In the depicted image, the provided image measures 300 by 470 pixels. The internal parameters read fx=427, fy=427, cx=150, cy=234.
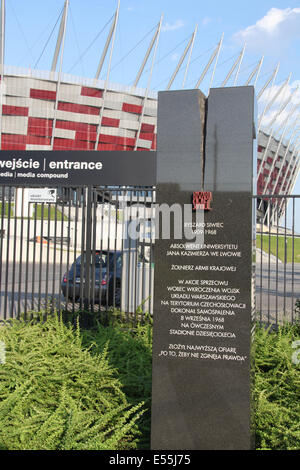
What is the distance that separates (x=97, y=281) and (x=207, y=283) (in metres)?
7.55

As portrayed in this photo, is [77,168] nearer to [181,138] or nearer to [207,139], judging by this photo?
[181,138]

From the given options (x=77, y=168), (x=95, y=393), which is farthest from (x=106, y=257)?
(x=95, y=393)

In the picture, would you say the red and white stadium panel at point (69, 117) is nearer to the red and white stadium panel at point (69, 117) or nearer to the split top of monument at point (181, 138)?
the red and white stadium panel at point (69, 117)

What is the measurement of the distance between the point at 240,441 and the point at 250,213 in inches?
69.3

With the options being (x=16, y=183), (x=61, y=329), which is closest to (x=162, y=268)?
(x=61, y=329)

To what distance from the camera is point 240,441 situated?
3283 millimetres

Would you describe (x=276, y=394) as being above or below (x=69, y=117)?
below

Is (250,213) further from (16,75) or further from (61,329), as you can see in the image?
(16,75)

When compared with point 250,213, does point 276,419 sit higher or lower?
lower

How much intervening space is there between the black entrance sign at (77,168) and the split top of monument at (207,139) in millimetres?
3856

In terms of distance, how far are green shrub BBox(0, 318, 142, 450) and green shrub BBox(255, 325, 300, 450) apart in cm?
115

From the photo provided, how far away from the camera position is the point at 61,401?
4.14m

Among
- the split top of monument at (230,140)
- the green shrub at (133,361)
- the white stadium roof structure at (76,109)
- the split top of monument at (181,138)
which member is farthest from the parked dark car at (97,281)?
the white stadium roof structure at (76,109)

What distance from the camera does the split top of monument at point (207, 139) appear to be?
337 centimetres
